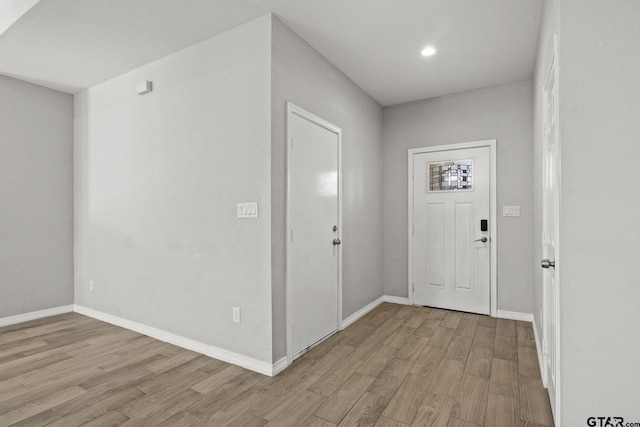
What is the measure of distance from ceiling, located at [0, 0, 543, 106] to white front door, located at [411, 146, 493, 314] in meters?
1.03

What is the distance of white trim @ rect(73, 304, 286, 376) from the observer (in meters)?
2.54

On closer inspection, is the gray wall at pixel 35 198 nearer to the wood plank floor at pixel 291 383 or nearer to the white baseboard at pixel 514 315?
the wood plank floor at pixel 291 383

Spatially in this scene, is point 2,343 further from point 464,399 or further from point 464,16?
point 464,16

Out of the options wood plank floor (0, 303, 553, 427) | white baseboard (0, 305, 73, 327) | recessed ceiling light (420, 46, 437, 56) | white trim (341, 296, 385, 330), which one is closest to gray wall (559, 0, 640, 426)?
wood plank floor (0, 303, 553, 427)

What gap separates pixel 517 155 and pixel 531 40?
129 centimetres

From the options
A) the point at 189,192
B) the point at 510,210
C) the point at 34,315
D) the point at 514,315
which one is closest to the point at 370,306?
the point at 514,315

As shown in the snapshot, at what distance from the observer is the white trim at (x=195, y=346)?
254 cm

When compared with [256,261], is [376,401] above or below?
below

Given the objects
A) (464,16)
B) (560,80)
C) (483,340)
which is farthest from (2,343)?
(464,16)

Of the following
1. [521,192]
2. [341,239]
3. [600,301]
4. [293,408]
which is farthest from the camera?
[521,192]

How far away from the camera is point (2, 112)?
12.1ft

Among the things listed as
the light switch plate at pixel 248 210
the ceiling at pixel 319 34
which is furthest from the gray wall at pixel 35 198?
the light switch plate at pixel 248 210

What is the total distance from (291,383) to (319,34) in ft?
9.11

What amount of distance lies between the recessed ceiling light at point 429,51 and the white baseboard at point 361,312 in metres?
2.79
